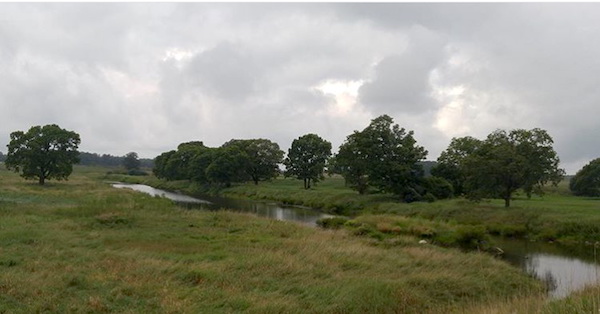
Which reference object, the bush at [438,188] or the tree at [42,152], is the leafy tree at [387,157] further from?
the tree at [42,152]

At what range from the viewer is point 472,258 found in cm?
2275

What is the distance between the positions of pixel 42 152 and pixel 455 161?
239 feet

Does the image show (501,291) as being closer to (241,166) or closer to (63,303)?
(63,303)

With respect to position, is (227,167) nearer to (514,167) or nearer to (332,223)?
(332,223)

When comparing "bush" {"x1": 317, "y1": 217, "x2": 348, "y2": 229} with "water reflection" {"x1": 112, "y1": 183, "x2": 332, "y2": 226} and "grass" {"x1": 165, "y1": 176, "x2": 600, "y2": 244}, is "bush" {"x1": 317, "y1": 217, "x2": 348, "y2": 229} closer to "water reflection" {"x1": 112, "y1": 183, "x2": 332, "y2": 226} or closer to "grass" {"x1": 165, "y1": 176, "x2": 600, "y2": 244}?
"water reflection" {"x1": 112, "y1": 183, "x2": 332, "y2": 226}

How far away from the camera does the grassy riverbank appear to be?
13328 mm

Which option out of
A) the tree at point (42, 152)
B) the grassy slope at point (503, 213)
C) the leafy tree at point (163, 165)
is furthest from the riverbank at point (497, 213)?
the leafy tree at point (163, 165)

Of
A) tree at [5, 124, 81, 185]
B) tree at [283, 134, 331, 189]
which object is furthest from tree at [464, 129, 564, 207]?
tree at [5, 124, 81, 185]

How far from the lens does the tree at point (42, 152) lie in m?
73.3

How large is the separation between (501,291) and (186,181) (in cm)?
10403

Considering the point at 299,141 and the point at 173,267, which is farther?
the point at 299,141

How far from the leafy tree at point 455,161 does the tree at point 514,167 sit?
1248 centimetres

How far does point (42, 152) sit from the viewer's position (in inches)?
2940

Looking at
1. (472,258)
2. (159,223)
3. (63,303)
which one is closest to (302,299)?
(63,303)
